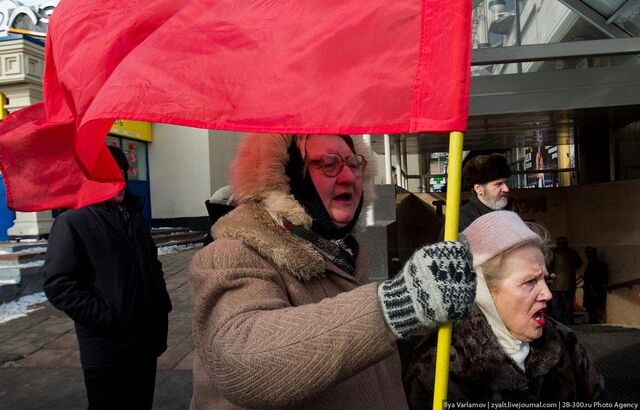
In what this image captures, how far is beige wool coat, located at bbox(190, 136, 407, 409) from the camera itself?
112cm

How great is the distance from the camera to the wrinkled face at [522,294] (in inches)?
83.4

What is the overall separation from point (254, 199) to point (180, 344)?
4559 mm

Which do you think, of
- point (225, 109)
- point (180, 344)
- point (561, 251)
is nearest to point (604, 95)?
point (561, 251)

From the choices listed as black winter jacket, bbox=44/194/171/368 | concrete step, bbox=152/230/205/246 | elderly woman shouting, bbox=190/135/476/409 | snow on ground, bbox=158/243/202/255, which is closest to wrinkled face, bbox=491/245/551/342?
elderly woman shouting, bbox=190/135/476/409

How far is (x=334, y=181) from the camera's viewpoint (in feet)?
5.31

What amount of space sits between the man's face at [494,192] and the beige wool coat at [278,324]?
2.97 meters

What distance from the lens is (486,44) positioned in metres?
6.96

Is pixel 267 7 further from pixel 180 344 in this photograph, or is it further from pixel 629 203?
pixel 629 203

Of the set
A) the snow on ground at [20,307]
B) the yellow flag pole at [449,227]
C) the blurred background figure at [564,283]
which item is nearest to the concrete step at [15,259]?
the snow on ground at [20,307]

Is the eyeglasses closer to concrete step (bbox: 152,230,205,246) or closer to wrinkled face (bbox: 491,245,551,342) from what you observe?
wrinkled face (bbox: 491,245,551,342)

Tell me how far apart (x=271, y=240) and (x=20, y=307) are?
291 inches

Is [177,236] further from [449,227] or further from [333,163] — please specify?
[449,227]

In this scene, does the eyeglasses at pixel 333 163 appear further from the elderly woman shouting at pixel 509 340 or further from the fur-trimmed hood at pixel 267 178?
the elderly woman shouting at pixel 509 340

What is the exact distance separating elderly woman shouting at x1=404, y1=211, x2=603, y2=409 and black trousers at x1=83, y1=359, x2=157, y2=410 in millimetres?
1555
